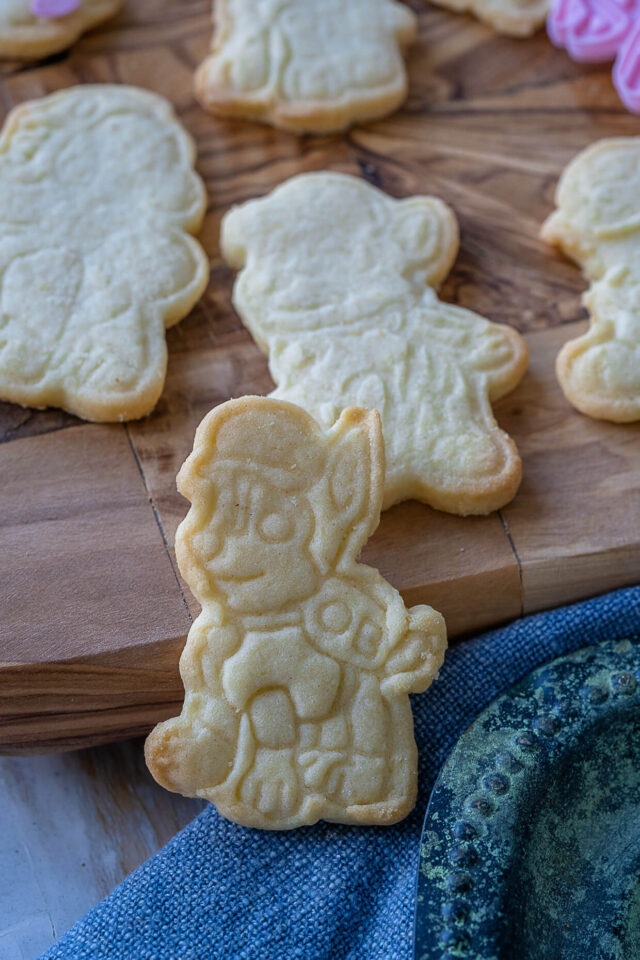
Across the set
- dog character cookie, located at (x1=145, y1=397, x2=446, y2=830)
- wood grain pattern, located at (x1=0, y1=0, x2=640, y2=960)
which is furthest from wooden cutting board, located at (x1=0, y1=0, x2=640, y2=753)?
dog character cookie, located at (x1=145, y1=397, x2=446, y2=830)

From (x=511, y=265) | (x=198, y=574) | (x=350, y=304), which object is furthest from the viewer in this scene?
(x=511, y=265)

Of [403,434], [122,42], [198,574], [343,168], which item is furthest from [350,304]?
[122,42]

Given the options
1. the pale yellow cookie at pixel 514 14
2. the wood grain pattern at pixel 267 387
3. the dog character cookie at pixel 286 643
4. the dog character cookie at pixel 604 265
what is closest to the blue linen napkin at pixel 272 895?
the dog character cookie at pixel 286 643

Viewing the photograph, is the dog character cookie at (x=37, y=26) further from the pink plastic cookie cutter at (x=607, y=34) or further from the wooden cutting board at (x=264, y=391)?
the pink plastic cookie cutter at (x=607, y=34)

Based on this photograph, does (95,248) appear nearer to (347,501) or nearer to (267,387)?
(267,387)

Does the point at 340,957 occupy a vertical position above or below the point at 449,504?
below

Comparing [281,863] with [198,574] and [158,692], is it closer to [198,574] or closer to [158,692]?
[158,692]

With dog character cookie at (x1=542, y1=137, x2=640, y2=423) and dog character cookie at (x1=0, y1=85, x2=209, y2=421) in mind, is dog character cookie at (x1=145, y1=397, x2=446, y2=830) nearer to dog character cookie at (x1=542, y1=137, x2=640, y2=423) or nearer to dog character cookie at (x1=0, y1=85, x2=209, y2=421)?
dog character cookie at (x1=0, y1=85, x2=209, y2=421)

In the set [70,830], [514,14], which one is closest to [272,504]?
[70,830]
